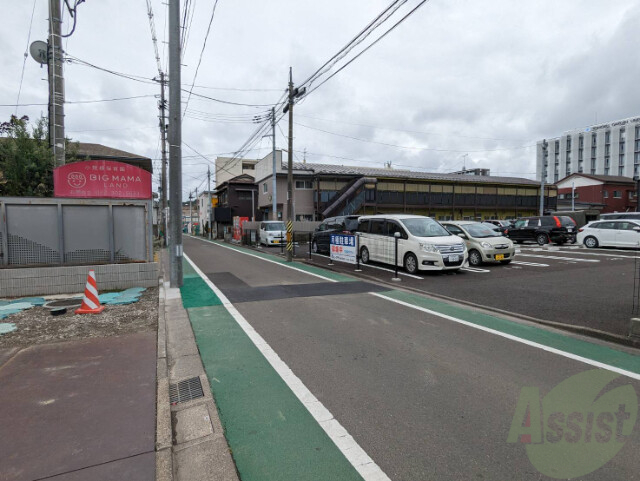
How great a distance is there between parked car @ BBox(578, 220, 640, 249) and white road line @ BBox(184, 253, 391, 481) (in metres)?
18.6

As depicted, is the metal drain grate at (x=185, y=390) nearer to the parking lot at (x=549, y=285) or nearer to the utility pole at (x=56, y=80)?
the parking lot at (x=549, y=285)

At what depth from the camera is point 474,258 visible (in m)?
12.7

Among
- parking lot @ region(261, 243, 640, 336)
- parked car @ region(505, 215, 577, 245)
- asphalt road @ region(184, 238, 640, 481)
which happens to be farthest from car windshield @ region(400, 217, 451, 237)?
parked car @ region(505, 215, 577, 245)

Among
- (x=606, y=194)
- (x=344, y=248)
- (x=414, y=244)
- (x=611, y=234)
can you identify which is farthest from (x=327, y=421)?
(x=606, y=194)

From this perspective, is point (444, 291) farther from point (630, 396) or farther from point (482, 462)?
point (482, 462)

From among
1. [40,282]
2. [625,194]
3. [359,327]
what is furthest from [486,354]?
[625,194]

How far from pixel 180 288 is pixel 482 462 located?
27.9ft

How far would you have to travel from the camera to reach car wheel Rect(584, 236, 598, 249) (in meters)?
17.2

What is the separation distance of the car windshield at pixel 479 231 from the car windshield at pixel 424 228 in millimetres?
2101

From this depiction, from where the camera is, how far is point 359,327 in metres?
5.88

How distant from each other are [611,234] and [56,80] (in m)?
22.2

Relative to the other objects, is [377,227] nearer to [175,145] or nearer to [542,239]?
[175,145]

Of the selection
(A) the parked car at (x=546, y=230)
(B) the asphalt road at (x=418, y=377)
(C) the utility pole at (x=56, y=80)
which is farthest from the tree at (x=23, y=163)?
(A) the parked car at (x=546, y=230)

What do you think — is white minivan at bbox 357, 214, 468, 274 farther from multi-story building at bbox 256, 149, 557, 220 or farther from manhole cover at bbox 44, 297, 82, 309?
multi-story building at bbox 256, 149, 557, 220
